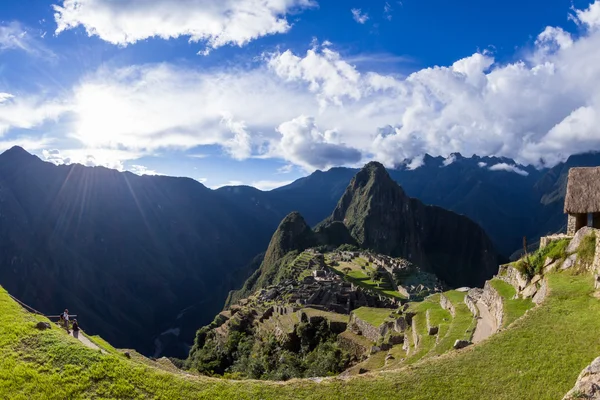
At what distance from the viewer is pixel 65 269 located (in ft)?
547

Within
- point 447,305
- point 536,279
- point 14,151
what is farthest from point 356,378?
point 14,151

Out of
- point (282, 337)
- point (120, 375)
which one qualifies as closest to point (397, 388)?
point (120, 375)

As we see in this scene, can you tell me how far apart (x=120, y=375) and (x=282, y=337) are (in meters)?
25.3

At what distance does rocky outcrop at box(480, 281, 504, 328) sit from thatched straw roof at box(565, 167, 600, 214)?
19.0 ft

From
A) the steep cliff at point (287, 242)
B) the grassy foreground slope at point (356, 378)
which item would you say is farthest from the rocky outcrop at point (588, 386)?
the steep cliff at point (287, 242)

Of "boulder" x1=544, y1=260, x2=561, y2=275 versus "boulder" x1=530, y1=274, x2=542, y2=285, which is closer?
"boulder" x1=544, y1=260, x2=561, y2=275

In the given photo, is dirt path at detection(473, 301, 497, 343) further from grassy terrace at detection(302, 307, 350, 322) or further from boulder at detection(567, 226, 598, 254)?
grassy terrace at detection(302, 307, 350, 322)

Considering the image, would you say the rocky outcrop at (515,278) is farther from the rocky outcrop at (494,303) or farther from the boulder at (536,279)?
the rocky outcrop at (494,303)

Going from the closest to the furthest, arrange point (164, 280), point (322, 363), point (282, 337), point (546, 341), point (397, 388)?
1. point (397, 388)
2. point (546, 341)
3. point (322, 363)
4. point (282, 337)
5. point (164, 280)

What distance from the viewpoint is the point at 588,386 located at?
7.70 metres

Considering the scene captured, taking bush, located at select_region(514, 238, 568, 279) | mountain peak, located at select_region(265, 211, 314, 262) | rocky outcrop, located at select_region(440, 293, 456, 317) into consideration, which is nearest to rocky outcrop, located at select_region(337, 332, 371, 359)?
rocky outcrop, located at select_region(440, 293, 456, 317)

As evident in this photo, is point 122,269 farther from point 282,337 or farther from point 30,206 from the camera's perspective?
point 282,337

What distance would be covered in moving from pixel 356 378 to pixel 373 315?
69.4 ft

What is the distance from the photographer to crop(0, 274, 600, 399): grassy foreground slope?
10758mm
